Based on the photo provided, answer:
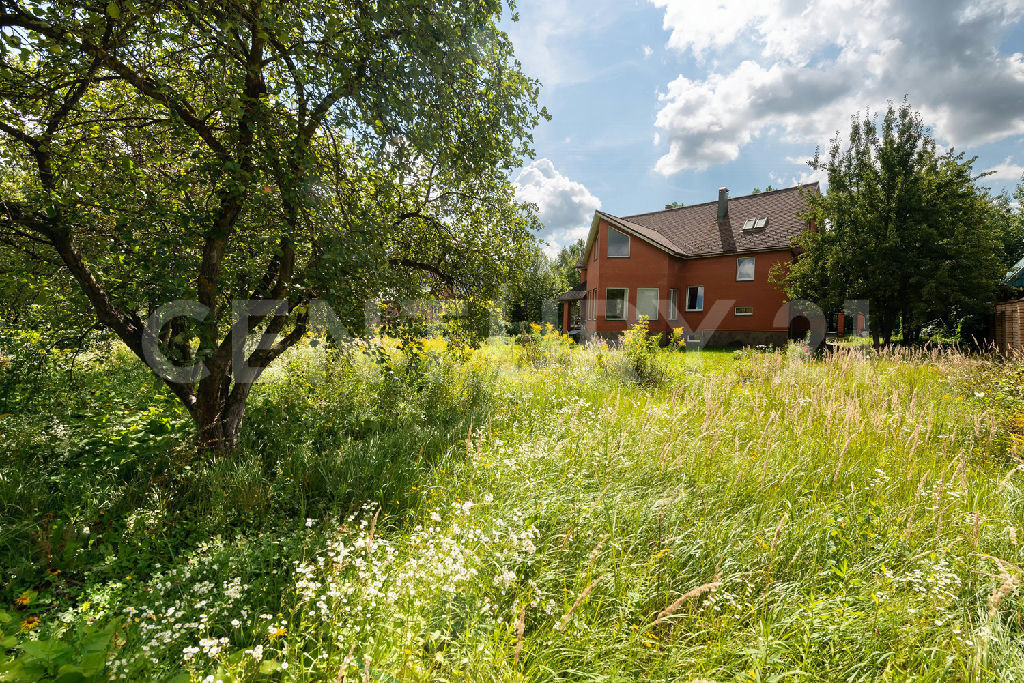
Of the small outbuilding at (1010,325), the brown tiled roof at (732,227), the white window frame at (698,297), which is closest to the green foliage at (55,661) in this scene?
the small outbuilding at (1010,325)

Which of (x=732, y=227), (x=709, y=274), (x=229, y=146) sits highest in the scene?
(x=732, y=227)

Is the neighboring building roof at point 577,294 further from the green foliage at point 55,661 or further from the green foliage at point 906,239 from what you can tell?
the green foliage at point 55,661

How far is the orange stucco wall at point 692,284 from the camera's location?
60.5 ft

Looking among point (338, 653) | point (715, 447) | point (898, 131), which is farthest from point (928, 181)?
point (338, 653)

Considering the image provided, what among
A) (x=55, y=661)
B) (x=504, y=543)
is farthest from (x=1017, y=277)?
(x=55, y=661)

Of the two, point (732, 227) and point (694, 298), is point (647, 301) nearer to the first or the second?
point (694, 298)

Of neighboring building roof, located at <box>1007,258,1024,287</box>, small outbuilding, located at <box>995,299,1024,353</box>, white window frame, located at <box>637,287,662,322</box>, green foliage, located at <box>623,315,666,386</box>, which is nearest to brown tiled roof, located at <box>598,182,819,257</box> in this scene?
white window frame, located at <box>637,287,662,322</box>

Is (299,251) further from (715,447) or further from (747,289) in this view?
(747,289)

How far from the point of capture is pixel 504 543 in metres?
2.58

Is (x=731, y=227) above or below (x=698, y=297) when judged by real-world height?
above

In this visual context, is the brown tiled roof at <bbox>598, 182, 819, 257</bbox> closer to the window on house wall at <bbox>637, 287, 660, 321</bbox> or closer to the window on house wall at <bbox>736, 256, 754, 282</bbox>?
the window on house wall at <bbox>736, 256, 754, 282</bbox>

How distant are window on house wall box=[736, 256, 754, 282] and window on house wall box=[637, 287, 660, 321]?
3699 mm

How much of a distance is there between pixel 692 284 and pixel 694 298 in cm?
69

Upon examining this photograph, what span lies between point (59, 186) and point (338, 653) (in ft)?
14.4
